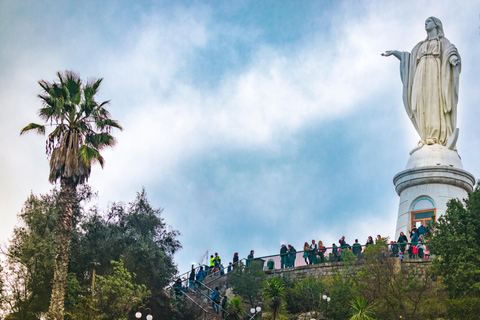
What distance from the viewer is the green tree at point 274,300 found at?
27.1m

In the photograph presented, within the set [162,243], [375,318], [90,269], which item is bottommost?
[375,318]

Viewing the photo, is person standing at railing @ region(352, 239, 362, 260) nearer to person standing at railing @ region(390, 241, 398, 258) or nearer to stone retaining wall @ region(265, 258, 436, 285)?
stone retaining wall @ region(265, 258, 436, 285)

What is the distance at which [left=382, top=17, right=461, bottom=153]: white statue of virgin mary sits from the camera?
35.7 metres

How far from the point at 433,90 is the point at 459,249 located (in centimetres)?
1135

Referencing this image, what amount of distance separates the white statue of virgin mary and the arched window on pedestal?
2.65 meters

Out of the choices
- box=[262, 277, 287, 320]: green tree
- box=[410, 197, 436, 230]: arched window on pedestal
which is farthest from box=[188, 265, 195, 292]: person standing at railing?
box=[410, 197, 436, 230]: arched window on pedestal

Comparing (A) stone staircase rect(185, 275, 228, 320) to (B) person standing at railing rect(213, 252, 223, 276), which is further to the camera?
(B) person standing at railing rect(213, 252, 223, 276)

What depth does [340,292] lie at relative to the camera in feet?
92.6

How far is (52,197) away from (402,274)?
535 inches

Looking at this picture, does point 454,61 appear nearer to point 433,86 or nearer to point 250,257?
point 433,86

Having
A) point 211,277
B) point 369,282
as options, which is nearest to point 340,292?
point 369,282

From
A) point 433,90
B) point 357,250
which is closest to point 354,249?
point 357,250

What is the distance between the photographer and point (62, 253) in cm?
2539

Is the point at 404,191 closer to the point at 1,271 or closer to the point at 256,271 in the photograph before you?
the point at 256,271
